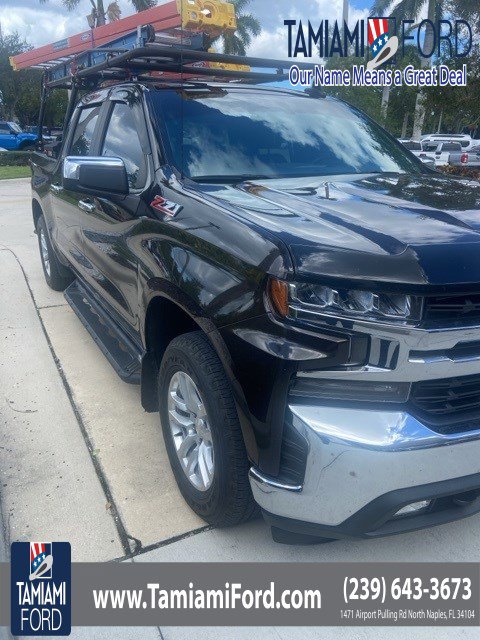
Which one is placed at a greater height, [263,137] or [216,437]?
[263,137]

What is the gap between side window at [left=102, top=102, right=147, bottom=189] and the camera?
125 inches

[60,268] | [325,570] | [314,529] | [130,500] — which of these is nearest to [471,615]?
[325,570]

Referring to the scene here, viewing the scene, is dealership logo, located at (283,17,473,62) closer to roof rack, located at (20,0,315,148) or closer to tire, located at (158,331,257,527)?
roof rack, located at (20,0,315,148)

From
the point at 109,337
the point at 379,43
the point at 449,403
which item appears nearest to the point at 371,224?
the point at 449,403

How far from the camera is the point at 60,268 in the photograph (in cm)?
597

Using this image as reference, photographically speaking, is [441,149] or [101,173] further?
[441,149]

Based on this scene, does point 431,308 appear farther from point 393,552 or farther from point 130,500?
point 130,500

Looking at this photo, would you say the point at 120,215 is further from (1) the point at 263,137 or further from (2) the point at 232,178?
(1) the point at 263,137

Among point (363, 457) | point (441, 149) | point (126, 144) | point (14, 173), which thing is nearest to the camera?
point (363, 457)

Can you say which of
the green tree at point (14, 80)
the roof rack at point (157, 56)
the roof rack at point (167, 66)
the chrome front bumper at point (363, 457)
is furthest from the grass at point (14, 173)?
the green tree at point (14, 80)

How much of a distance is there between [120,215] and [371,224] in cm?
158

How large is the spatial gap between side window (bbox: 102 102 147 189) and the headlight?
1442mm

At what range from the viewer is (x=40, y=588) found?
2312 mm

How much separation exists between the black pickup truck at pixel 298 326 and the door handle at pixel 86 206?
689 millimetres
